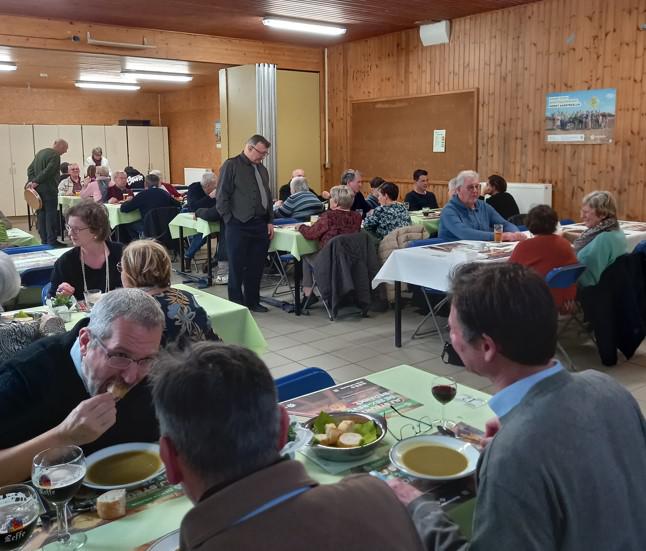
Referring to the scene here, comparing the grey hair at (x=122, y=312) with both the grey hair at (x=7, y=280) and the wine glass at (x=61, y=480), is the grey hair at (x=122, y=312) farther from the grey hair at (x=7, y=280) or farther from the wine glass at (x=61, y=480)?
the grey hair at (x=7, y=280)

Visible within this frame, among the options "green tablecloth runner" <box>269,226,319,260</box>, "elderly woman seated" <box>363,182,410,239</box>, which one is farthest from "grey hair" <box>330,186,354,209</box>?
"green tablecloth runner" <box>269,226,319,260</box>

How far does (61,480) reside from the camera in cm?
137

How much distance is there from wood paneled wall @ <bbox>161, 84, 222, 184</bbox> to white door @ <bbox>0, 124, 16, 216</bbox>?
12.8 feet

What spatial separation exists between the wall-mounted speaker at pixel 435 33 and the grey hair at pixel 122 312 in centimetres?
825

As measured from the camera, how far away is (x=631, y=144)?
7.30 metres

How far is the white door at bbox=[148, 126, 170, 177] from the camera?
16562 millimetres

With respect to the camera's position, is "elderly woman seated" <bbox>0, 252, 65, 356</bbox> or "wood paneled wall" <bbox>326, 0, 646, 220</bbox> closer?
"elderly woman seated" <bbox>0, 252, 65, 356</bbox>

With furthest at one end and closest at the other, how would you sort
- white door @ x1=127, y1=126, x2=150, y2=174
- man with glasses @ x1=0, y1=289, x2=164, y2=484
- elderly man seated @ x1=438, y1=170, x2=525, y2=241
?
white door @ x1=127, y1=126, x2=150, y2=174, elderly man seated @ x1=438, y1=170, x2=525, y2=241, man with glasses @ x1=0, y1=289, x2=164, y2=484

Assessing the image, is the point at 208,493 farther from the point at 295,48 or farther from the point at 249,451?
the point at 295,48

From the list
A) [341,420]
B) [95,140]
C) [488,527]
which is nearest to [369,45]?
[95,140]

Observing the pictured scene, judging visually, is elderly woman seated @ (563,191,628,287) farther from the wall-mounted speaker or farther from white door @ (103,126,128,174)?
white door @ (103,126,128,174)

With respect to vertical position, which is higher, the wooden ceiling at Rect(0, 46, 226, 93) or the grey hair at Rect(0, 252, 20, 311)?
the wooden ceiling at Rect(0, 46, 226, 93)

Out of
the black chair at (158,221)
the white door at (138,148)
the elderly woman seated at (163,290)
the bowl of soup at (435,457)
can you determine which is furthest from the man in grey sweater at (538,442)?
the white door at (138,148)

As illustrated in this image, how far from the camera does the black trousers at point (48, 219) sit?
34.2 feet
